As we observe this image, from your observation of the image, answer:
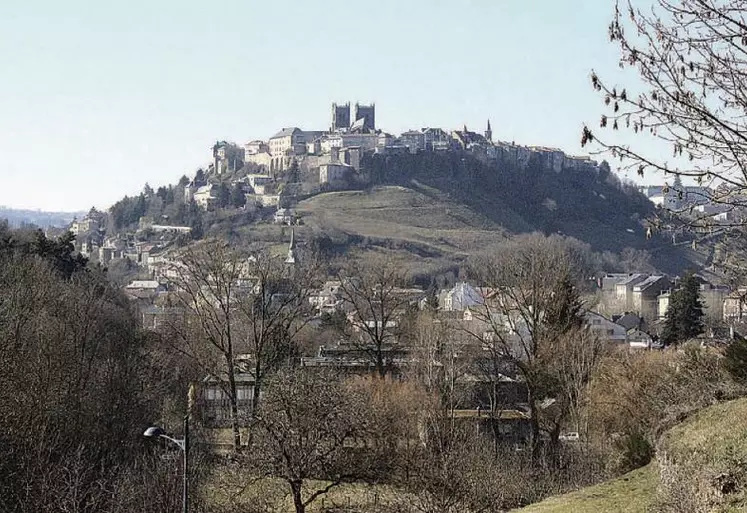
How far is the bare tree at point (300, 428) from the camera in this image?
1650 centimetres

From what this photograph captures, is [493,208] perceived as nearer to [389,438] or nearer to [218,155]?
[218,155]

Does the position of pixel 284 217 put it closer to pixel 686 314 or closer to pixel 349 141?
pixel 349 141

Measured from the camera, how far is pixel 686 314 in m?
39.5

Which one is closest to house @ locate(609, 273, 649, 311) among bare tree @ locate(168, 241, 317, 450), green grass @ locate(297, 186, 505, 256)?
green grass @ locate(297, 186, 505, 256)

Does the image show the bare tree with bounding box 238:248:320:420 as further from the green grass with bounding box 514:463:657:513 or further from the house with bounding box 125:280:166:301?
the house with bounding box 125:280:166:301

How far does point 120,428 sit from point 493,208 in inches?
4417

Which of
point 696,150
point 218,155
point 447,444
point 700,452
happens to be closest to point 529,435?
point 447,444

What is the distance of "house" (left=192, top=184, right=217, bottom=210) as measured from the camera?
12388 cm

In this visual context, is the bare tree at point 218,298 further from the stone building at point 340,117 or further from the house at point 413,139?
the stone building at point 340,117

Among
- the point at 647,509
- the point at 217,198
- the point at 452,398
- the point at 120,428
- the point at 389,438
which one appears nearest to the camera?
the point at 647,509

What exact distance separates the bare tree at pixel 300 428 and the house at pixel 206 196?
351ft

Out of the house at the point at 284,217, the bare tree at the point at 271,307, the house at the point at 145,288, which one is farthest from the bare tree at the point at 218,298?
the house at the point at 284,217

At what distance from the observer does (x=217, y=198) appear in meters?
124

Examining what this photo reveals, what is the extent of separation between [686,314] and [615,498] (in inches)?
Answer: 1122
